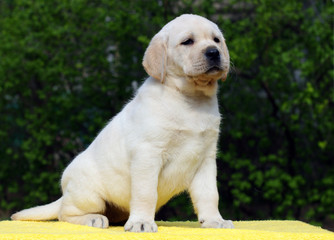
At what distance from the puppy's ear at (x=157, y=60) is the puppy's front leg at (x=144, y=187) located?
1.87 feet

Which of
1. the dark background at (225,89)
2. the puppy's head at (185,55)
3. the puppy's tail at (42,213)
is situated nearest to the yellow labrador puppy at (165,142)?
the puppy's head at (185,55)

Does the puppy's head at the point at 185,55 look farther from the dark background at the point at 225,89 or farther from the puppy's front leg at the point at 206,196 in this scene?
the dark background at the point at 225,89

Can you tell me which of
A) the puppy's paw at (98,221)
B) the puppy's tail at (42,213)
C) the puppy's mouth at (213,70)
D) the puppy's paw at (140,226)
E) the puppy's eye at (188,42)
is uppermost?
the puppy's eye at (188,42)

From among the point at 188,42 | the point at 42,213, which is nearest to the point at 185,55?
the point at 188,42

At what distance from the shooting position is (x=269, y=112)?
25.2 ft

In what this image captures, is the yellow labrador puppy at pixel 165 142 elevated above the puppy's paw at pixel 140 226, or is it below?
above

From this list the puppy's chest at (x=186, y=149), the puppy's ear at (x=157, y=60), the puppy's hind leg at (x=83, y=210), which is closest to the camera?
the puppy's chest at (x=186, y=149)

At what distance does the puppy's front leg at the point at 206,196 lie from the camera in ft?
13.2

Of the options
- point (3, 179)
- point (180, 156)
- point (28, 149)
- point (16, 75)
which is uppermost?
point (16, 75)

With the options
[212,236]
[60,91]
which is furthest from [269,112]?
[212,236]

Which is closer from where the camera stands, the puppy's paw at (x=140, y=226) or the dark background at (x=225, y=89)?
the puppy's paw at (x=140, y=226)

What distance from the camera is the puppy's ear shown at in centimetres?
400

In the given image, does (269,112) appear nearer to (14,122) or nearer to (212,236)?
(14,122)

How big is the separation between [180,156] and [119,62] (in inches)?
158
